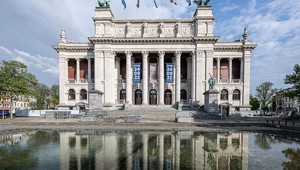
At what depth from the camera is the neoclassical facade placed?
4919 cm

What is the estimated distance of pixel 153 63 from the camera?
5181cm

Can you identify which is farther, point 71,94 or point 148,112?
point 71,94

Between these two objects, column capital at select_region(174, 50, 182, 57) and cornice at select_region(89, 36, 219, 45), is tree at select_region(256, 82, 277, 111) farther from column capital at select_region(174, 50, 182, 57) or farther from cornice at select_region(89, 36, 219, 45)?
column capital at select_region(174, 50, 182, 57)

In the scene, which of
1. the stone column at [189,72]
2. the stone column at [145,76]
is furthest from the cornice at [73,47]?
the stone column at [189,72]

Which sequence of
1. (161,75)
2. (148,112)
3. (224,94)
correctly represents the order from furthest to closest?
(224,94) → (161,75) → (148,112)

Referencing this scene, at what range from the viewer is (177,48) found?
4962 cm

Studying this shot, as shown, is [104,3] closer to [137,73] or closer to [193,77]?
[137,73]

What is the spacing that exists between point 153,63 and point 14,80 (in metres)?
28.6

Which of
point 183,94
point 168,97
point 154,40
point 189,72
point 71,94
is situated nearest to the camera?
point 154,40

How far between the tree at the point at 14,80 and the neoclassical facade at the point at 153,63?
14005mm

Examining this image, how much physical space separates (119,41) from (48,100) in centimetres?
5114

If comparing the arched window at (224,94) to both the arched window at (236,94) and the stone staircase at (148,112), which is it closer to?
the arched window at (236,94)

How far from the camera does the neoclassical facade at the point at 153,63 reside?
49.2m

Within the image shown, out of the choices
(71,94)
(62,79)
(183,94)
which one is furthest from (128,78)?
(62,79)
